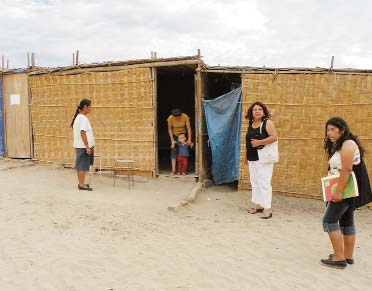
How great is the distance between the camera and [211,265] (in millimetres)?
3949

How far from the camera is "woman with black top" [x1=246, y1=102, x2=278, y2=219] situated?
5.39m

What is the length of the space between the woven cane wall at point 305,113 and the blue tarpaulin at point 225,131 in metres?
0.32

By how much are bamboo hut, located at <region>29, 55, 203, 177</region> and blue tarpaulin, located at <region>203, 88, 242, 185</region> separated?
0.29 metres

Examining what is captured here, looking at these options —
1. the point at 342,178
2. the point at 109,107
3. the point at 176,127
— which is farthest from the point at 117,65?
the point at 342,178

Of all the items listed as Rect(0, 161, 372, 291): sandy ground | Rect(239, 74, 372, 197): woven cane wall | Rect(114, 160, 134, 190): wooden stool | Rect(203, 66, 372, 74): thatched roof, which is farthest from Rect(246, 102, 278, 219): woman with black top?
Rect(114, 160, 134, 190): wooden stool

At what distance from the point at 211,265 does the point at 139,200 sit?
110 inches

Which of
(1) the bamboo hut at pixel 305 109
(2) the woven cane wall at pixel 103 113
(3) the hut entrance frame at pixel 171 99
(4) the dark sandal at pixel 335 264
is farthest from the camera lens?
(3) the hut entrance frame at pixel 171 99

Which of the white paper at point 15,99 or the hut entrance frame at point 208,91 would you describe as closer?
the hut entrance frame at point 208,91

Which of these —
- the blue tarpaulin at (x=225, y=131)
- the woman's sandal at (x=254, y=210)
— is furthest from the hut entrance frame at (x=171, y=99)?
the woman's sandal at (x=254, y=210)

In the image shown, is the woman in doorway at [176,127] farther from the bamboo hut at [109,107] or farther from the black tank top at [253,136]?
the black tank top at [253,136]

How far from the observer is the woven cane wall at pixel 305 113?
6539 mm

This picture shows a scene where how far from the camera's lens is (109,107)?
8258 millimetres

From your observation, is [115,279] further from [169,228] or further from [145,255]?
[169,228]

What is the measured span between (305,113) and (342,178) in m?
3.45
